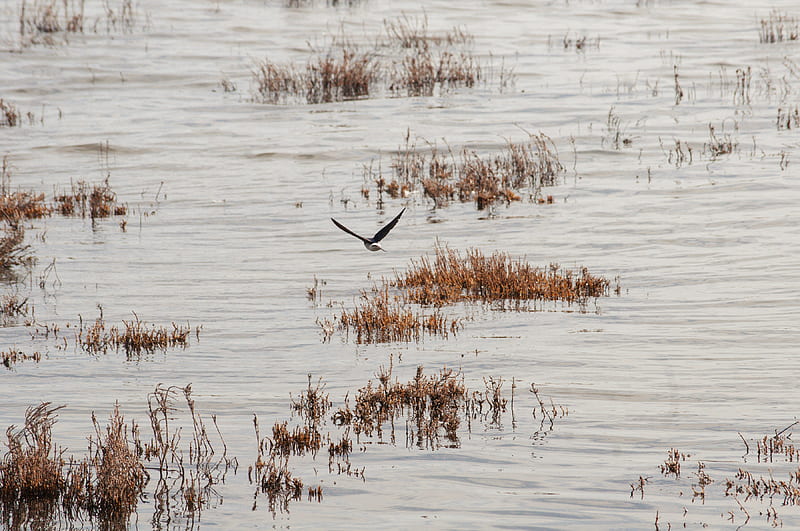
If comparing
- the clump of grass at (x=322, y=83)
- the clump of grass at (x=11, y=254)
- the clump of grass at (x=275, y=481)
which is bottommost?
the clump of grass at (x=275, y=481)

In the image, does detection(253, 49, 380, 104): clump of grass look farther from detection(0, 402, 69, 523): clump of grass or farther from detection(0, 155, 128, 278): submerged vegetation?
detection(0, 402, 69, 523): clump of grass

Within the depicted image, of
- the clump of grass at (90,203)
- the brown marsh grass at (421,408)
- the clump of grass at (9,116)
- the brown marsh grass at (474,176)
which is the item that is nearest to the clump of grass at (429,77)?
the brown marsh grass at (474,176)

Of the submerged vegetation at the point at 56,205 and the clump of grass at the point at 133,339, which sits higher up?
the submerged vegetation at the point at 56,205

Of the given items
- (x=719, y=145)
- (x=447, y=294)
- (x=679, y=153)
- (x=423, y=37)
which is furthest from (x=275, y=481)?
(x=423, y=37)

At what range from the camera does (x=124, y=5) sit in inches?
977

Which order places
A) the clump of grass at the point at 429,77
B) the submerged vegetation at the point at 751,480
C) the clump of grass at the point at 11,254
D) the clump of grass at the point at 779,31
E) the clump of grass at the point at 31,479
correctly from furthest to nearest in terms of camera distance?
1. the clump of grass at the point at 779,31
2. the clump of grass at the point at 429,77
3. the clump of grass at the point at 11,254
4. the clump of grass at the point at 31,479
5. the submerged vegetation at the point at 751,480

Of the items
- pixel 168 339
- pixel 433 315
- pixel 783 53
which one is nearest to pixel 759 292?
pixel 433 315

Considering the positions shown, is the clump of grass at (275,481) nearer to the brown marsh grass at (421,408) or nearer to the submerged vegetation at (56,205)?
the brown marsh grass at (421,408)

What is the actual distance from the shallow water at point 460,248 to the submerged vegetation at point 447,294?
21 centimetres

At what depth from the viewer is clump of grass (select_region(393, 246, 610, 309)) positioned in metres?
7.89

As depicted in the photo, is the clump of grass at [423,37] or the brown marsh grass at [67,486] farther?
the clump of grass at [423,37]

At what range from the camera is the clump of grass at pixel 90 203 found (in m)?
11.3

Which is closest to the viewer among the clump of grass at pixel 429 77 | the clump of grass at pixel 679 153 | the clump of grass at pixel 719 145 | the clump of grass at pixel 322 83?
the clump of grass at pixel 679 153

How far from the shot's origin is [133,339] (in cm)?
687
